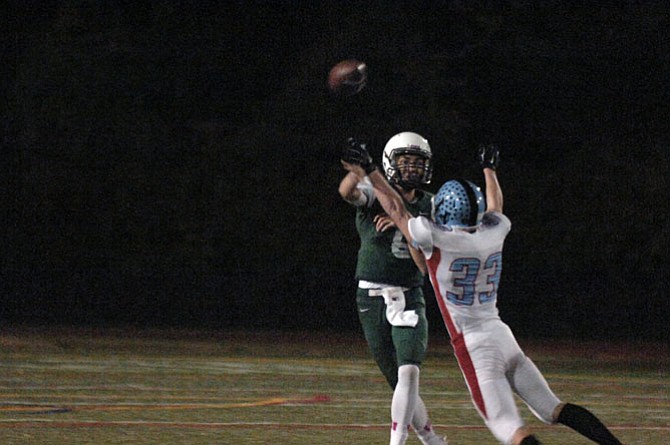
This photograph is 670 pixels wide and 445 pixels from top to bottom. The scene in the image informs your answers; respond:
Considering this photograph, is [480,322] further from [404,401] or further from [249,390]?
[249,390]

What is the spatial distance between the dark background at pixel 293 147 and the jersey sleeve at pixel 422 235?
1807 cm

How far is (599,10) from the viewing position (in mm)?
28938

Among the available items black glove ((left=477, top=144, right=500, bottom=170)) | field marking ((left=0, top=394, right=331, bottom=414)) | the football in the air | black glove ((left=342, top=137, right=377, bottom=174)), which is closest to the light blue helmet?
black glove ((left=342, top=137, right=377, bottom=174))

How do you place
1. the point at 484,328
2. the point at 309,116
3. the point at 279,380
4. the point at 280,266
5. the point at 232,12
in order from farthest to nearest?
the point at 232,12
the point at 309,116
the point at 280,266
the point at 279,380
the point at 484,328

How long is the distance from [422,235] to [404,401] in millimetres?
1429

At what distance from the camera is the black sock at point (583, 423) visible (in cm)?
727

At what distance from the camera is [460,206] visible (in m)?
7.20

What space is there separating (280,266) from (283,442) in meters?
16.3

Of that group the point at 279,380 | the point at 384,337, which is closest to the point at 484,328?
the point at 384,337

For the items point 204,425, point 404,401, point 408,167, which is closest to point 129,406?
point 204,425

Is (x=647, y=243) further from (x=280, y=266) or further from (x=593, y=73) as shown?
(x=280, y=266)

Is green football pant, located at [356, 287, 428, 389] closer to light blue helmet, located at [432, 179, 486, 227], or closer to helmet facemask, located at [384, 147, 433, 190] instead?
helmet facemask, located at [384, 147, 433, 190]

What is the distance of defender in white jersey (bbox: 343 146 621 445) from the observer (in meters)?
7.05

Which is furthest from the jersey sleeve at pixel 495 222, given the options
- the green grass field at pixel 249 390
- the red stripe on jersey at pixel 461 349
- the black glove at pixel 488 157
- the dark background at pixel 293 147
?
the dark background at pixel 293 147
